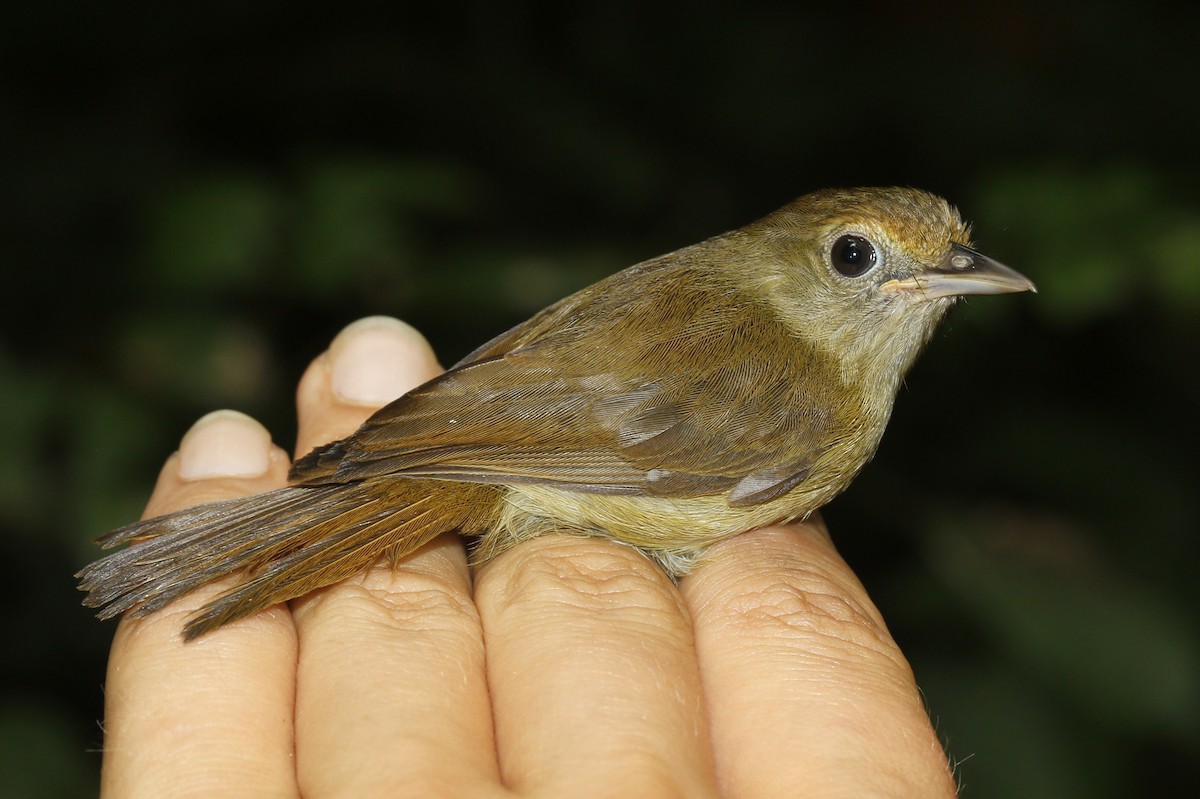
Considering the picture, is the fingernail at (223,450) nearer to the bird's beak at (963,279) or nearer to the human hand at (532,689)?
the human hand at (532,689)

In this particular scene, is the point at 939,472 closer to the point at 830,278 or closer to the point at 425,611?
the point at 830,278

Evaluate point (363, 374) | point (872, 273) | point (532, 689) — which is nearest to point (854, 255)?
point (872, 273)

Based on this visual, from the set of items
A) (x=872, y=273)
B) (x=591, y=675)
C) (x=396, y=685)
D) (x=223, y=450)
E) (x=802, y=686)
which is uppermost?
(x=223, y=450)

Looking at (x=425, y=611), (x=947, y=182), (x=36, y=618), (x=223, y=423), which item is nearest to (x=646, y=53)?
(x=947, y=182)

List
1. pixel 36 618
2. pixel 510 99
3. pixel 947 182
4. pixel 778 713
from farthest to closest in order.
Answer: pixel 947 182, pixel 510 99, pixel 36 618, pixel 778 713

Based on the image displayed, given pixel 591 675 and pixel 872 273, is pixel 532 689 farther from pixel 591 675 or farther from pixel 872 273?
pixel 872 273

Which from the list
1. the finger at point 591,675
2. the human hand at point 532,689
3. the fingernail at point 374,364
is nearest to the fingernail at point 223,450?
the human hand at point 532,689

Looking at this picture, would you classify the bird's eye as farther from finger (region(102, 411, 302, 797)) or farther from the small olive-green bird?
finger (region(102, 411, 302, 797))
